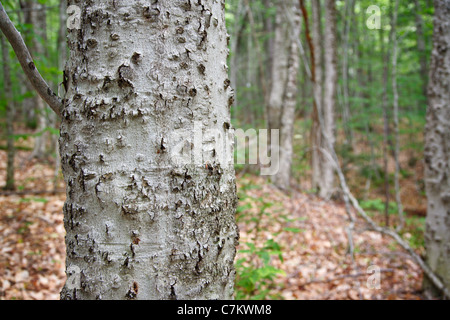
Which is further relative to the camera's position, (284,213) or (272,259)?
(284,213)

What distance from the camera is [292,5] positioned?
6754 mm

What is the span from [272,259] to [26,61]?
386 cm


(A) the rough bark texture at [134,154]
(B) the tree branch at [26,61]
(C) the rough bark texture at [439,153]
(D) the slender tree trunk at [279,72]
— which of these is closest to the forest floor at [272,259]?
(C) the rough bark texture at [439,153]

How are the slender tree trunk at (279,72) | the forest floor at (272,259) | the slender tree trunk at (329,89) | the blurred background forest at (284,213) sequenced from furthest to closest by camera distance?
the slender tree trunk at (279,72)
the slender tree trunk at (329,89)
the blurred background forest at (284,213)
the forest floor at (272,259)

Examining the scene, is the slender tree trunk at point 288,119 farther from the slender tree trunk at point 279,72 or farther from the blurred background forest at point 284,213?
the slender tree trunk at point 279,72

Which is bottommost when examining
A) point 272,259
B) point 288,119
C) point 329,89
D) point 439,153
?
point 272,259

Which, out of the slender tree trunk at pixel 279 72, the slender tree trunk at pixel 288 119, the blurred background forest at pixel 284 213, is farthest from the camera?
the slender tree trunk at pixel 279 72

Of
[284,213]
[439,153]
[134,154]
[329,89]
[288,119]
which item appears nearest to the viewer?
[134,154]

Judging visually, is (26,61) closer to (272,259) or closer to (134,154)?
(134,154)

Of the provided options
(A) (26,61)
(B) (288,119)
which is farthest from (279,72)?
(A) (26,61)

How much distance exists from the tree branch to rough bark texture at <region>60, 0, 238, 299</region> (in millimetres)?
122

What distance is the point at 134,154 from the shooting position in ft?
3.06

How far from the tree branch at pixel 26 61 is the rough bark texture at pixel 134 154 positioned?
0.40 feet

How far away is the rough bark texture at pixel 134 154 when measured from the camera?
3.04 ft
